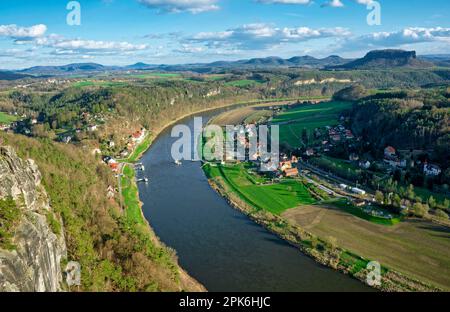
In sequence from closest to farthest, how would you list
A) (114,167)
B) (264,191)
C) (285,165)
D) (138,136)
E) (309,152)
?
(264,191)
(285,165)
(114,167)
(309,152)
(138,136)

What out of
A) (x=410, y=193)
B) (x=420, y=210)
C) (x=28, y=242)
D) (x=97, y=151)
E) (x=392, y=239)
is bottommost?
(x=392, y=239)

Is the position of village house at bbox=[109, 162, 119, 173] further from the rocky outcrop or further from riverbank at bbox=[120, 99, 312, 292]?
the rocky outcrop

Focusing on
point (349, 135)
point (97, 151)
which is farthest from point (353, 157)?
point (97, 151)

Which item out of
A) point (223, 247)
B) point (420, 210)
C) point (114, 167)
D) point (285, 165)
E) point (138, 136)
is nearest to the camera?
point (223, 247)

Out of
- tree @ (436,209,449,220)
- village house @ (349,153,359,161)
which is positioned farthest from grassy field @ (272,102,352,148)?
tree @ (436,209,449,220)

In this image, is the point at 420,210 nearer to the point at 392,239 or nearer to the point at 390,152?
the point at 392,239
